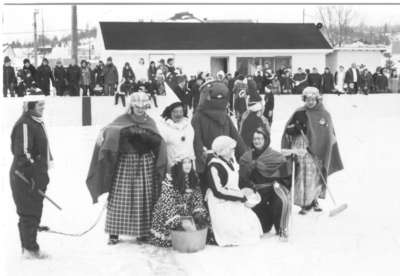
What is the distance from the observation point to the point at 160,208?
6.18 metres

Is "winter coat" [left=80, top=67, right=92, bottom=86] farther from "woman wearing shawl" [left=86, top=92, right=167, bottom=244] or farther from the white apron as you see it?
the white apron

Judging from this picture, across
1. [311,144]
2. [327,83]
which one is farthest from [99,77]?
[311,144]

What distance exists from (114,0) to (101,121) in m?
12.2

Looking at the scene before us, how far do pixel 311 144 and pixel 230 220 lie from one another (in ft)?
6.28

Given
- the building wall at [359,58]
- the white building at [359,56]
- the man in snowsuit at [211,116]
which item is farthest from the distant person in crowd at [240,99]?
the building wall at [359,58]

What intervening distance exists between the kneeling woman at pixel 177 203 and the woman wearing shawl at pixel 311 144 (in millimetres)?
1788

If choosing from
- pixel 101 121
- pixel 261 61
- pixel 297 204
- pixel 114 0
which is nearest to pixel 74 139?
pixel 101 121

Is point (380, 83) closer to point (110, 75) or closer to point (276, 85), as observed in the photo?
point (276, 85)

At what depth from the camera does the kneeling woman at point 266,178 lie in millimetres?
6719

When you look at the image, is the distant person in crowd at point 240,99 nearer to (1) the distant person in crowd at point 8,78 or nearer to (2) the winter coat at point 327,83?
(1) the distant person in crowd at point 8,78

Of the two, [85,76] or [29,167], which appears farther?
[85,76]

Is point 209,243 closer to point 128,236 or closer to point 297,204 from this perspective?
point 128,236

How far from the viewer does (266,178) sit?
22.5 feet

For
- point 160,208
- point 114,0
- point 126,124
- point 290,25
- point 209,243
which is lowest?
point 209,243
